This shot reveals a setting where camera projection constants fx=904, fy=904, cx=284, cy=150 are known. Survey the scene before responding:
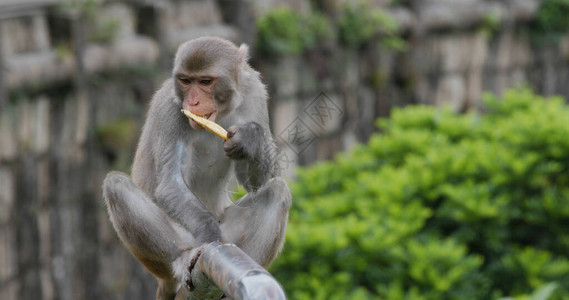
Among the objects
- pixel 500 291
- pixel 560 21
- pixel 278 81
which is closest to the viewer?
pixel 500 291

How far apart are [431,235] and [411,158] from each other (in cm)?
83

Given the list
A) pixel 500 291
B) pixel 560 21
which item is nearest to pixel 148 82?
pixel 500 291

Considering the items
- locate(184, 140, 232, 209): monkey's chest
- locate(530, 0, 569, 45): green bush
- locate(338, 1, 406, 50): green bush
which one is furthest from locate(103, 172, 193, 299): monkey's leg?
locate(530, 0, 569, 45): green bush

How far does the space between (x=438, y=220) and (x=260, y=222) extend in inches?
95.9

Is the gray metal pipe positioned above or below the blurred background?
above

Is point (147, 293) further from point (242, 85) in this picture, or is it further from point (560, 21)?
point (560, 21)

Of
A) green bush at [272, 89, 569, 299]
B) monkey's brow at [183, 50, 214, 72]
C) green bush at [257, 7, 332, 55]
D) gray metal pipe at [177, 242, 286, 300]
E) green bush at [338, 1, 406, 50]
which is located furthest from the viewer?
green bush at [338, 1, 406, 50]

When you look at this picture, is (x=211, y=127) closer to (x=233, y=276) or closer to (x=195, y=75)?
(x=195, y=75)

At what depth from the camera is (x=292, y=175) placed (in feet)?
26.2

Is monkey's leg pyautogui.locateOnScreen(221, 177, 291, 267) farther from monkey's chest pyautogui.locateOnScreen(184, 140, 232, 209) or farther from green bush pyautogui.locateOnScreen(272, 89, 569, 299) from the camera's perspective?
green bush pyautogui.locateOnScreen(272, 89, 569, 299)

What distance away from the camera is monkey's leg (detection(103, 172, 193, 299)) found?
9.89ft

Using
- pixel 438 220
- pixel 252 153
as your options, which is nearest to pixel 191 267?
pixel 252 153

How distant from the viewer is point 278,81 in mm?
8203

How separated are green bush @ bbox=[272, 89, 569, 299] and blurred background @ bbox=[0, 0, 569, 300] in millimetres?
11
